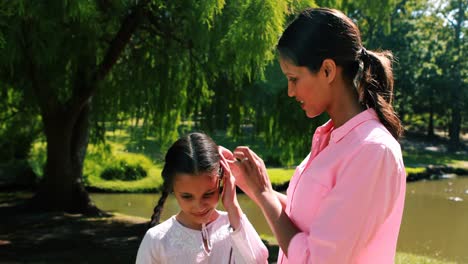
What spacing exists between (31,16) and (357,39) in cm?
468

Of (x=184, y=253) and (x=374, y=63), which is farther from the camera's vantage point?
(x=184, y=253)

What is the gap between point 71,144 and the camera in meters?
9.88

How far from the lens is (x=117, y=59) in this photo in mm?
8609

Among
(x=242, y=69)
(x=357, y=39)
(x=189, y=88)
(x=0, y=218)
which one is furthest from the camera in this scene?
(x=0, y=218)

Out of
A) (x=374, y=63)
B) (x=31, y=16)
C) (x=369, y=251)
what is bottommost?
(x=369, y=251)

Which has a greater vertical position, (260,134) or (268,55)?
(268,55)

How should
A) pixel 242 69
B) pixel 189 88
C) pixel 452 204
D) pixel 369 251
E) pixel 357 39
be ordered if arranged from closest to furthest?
pixel 369 251 < pixel 357 39 < pixel 242 69 < pixel 189 88 < pixel 452 204

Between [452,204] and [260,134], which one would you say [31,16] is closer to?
[260,134]

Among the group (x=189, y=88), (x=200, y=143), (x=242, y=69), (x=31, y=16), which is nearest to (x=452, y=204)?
(x=189, y=88)

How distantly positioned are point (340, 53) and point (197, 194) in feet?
2.64

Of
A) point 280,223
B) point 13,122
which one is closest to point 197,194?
point 280,223

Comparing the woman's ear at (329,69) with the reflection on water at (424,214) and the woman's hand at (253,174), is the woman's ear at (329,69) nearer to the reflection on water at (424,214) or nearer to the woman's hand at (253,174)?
the woman's hand at (253,174)

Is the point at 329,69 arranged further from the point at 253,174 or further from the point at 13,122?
the point at 13,122

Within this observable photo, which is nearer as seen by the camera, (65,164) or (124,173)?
(65,164)
